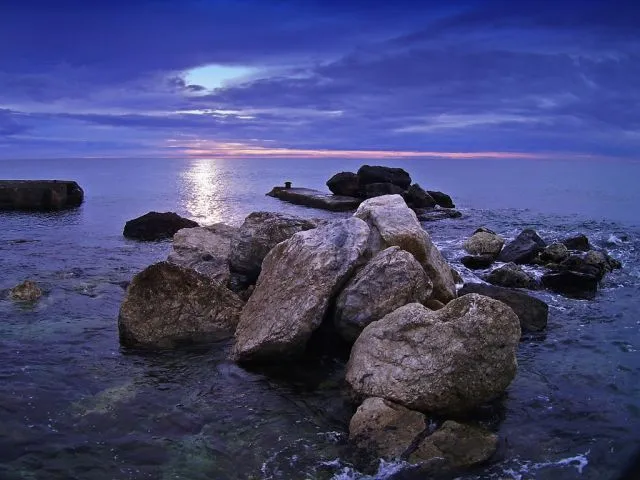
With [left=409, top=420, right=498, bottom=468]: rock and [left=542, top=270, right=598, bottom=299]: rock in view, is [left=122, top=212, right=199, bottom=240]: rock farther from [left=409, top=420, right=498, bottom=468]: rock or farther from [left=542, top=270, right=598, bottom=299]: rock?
[left=409, top=420, right=498, bottom=468]: rock

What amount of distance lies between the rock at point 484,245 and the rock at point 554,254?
2.03m

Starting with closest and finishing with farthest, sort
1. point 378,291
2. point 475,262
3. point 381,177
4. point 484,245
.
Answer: point 378,291
point 475,262
point 484,245
point 381,177

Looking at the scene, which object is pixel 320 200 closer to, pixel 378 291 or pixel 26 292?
pixel 26 292

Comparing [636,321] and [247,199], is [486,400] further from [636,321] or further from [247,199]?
[247,199]

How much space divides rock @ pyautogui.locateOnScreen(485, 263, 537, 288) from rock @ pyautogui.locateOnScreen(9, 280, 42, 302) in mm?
14189

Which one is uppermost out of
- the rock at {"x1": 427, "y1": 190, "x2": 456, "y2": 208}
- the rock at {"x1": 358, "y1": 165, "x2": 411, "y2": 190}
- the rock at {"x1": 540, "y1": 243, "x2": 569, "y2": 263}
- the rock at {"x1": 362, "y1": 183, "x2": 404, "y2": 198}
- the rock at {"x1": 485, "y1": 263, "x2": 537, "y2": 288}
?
the rock at {"x1": 358, "y1": 165, "x2": 411, "y2": 190}

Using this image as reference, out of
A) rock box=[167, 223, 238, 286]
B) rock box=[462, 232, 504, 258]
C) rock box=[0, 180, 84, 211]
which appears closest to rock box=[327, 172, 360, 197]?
rock box=[0, 180, 84, 211]

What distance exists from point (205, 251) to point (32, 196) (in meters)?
29.5

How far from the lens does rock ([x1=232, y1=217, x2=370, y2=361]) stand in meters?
11.0

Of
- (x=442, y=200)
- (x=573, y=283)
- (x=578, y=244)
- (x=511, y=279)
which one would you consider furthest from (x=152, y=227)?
(x=442, y=200)

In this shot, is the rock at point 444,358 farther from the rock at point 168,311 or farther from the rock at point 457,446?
the rock at point 168,311

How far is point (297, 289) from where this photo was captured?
11.5 metres

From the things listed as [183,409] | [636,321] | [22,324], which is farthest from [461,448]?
[22,324]

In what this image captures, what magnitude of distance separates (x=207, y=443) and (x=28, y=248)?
19753 millimetres
